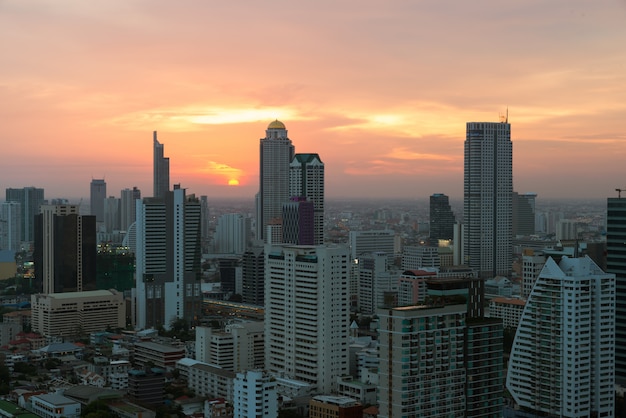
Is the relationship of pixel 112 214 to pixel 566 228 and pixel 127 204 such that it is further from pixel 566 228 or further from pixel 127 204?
pixel 566 228

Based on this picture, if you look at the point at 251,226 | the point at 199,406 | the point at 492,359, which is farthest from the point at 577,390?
the point at 251,226

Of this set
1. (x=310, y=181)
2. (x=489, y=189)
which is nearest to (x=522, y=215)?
(x=489, y=189)

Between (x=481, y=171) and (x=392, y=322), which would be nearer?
(x=392, y=322)

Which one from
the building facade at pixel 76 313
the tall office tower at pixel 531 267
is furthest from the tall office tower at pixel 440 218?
the building facade at pixel 76 313

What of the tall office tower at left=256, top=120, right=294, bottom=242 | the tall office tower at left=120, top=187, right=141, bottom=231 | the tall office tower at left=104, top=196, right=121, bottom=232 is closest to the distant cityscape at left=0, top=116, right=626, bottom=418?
the tall office tower at left=256, top=120, right=294, bottom=242

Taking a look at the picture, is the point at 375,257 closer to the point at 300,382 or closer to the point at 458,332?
the point at 300,382

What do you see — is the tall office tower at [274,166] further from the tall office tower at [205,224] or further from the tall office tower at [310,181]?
the tall office tower at [310,181]

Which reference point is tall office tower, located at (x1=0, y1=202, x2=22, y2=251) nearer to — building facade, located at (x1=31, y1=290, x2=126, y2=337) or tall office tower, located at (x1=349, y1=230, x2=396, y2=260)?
tall office tower, located at (x1=349, y1=230, x2=396, y2=260)
